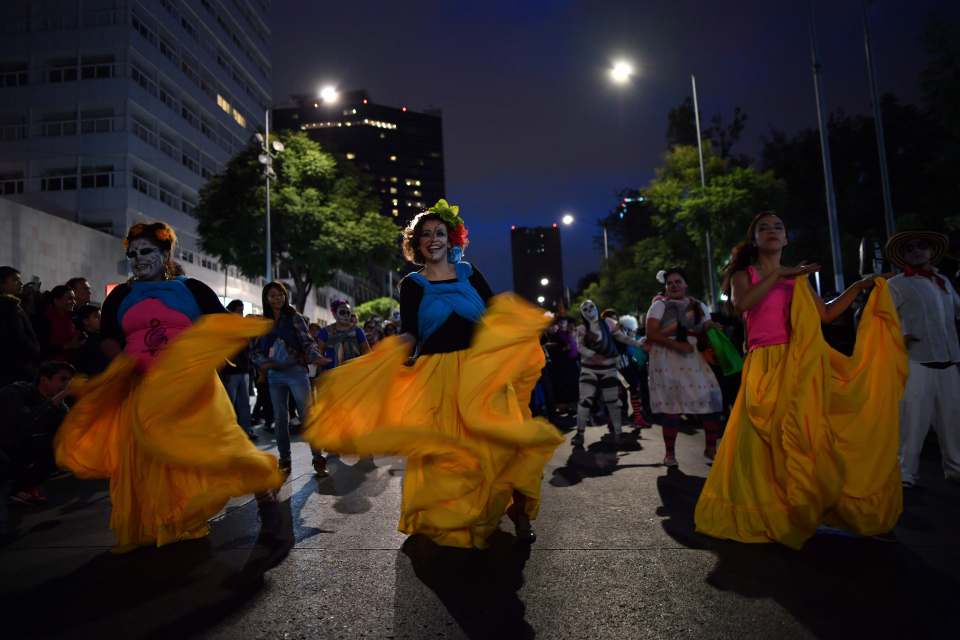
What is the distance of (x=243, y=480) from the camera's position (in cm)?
443

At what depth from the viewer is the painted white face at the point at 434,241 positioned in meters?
4.59

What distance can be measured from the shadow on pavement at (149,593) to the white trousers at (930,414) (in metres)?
5.19

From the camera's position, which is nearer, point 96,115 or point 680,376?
point 680,376

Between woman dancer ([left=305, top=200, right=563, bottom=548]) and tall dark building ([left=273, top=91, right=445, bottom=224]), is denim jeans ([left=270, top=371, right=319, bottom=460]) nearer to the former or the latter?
woman dancer ([left=305, top=200, right=563, bottom=548])

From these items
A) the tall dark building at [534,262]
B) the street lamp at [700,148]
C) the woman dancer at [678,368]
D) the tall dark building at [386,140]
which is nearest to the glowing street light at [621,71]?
the street lamp at [700,148]

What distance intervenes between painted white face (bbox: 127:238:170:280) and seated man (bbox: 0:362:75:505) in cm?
196

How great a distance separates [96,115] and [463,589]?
131 ft

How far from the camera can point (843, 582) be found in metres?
3.26

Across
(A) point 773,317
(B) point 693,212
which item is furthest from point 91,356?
(B) point 693,212

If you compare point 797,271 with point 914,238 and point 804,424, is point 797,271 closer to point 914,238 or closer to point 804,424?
point 804,424

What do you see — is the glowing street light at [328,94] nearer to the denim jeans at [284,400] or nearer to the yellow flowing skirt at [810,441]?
the denim jeans at [284,400]

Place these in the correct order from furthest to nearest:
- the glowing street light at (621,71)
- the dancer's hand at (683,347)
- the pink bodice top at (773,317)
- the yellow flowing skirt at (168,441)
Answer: the glowing street light at (621,71) < the dancer's hand at (683,347) < the pink bodice top at (773,317) < the yellow flowing skirt at (168,441)

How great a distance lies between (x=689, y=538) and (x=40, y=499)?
18.9ft

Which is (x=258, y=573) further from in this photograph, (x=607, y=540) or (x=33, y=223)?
(x=33, y=223)
